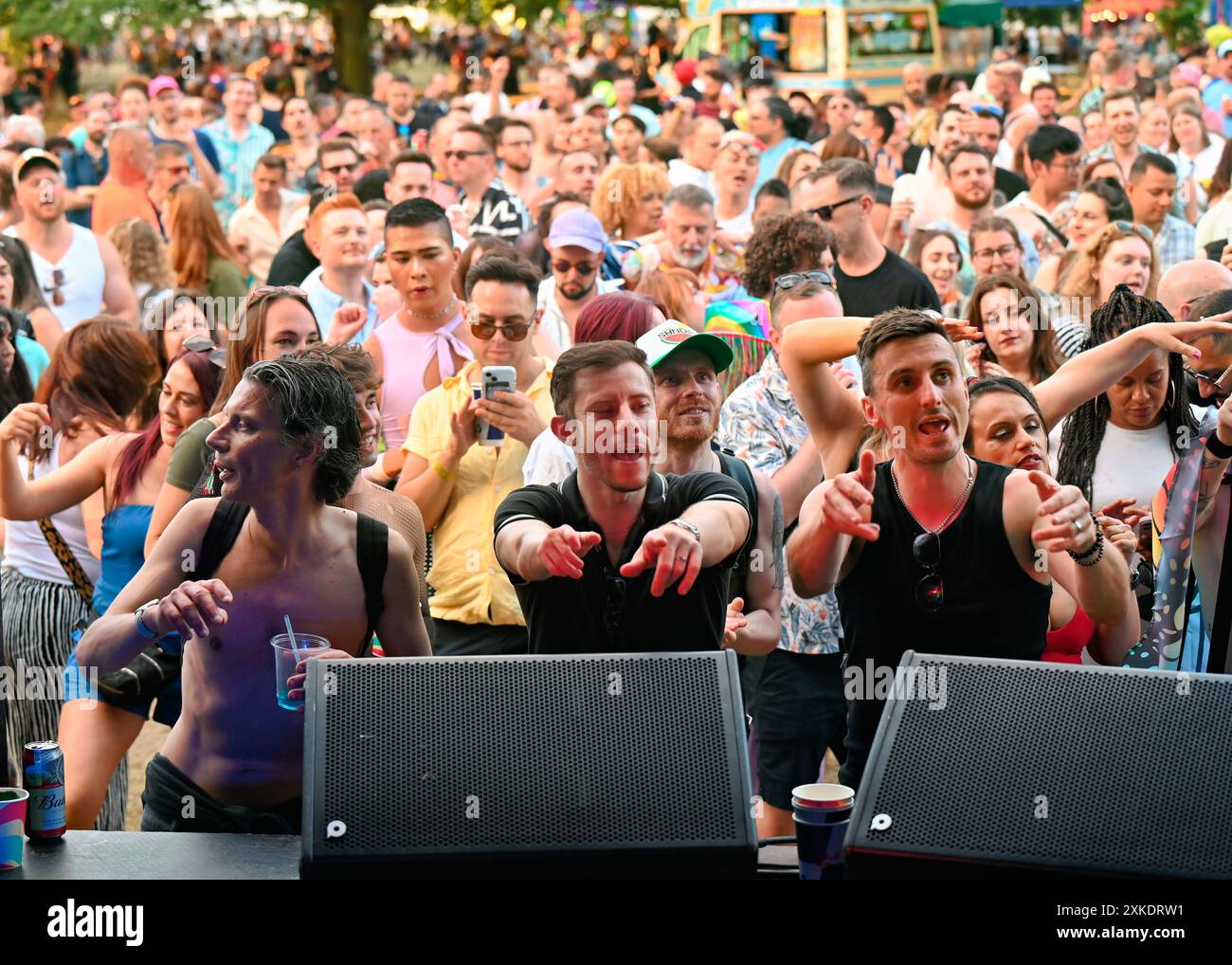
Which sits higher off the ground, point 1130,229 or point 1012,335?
point 1130,229

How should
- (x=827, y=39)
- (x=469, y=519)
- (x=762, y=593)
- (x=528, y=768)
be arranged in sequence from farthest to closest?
(x=827, y=39), (x=469, y=519), (x=762, y=593), (x=528, y=768)

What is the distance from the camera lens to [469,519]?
4.78 m

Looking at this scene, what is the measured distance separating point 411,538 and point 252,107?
36.8 ft

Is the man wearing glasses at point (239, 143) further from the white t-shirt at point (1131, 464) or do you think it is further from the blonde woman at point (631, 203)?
the white t-shirt at point (1131, 464)

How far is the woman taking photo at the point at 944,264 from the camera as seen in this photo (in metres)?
7.54

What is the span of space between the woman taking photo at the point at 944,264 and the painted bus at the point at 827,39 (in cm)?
1513

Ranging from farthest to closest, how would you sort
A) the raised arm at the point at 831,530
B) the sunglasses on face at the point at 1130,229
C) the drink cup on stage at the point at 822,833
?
1. the sunglasses on face at the point at 1130,229
2. the raised arm at the point at 831,530
3. the drink cup on stage at the point at 822,833

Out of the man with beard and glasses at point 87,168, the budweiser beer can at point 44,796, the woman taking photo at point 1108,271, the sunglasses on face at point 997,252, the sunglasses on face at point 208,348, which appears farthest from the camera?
the man with beard and glasses at point 87,168

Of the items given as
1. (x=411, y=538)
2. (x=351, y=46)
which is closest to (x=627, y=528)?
(x=411, y=538)

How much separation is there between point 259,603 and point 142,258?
537 centimetres

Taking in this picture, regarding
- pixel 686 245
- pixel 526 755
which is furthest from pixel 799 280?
pixel 526 755

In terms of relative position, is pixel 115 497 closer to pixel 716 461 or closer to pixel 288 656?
pixel 288 656

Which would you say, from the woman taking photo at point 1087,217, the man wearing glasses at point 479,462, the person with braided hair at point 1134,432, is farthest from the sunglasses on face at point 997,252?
the man wearing glasses at point 479,462

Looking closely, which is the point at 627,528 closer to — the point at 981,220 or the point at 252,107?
the point at 981,220
